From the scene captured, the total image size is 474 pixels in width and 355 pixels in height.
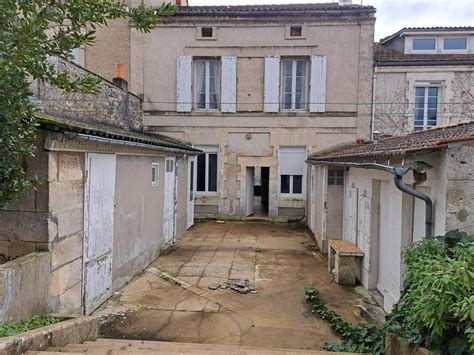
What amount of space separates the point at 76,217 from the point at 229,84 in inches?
428

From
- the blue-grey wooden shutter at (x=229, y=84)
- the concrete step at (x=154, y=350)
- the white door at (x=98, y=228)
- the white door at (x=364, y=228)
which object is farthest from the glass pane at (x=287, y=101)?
the concrete step at (x=154, y=350)

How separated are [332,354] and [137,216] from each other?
5280 mm

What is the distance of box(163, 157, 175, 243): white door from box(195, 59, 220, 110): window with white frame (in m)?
5.15

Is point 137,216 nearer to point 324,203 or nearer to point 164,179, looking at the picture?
point 164,179

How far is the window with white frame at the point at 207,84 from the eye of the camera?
15.3 meters

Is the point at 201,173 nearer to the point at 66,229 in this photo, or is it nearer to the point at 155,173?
the point at 155,173

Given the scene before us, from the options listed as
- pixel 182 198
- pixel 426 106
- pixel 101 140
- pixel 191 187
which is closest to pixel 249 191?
pixel 191 187

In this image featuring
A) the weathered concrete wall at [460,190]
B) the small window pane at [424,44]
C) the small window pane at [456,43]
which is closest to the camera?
the weathered concrete wall at [460,190]

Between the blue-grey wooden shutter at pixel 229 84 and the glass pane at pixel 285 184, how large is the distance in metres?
3.53

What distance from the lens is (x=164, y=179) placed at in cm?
1007

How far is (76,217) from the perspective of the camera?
209 inches

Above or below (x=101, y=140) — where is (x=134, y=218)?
below

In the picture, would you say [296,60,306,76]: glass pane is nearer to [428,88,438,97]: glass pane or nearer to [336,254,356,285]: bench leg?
[428,88,438,97]: glass pane

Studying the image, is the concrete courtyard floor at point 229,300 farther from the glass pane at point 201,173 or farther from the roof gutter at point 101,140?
the glass pane at point 201,173
